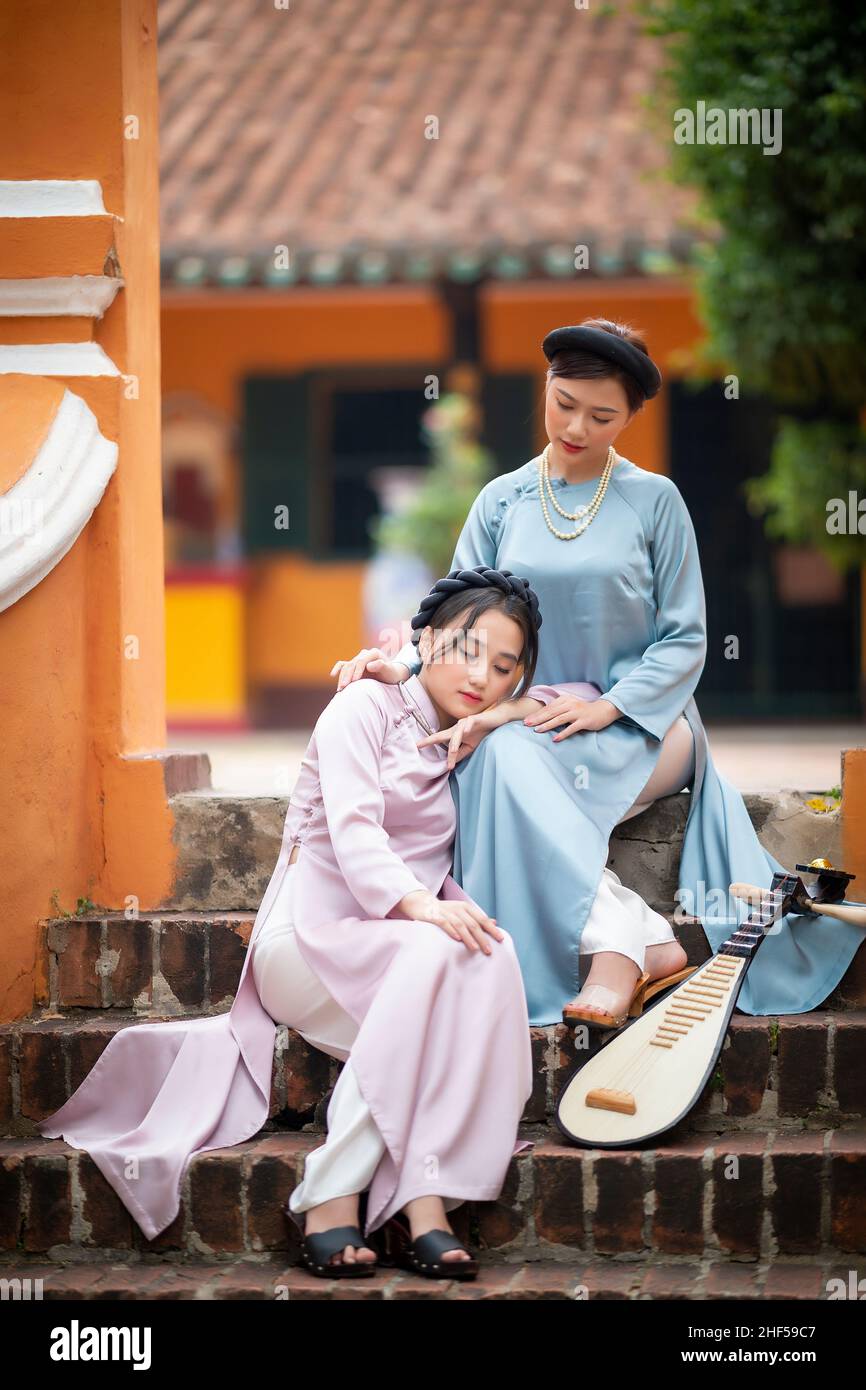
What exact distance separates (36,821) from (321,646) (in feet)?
20.4

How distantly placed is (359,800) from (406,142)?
7746mm

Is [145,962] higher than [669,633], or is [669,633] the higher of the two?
[669,633]

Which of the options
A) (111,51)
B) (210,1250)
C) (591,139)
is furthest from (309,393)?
(210,1250)

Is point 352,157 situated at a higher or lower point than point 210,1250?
higher

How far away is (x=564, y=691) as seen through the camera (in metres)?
3.92

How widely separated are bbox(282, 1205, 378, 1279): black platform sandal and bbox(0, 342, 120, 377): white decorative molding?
89.3 inches

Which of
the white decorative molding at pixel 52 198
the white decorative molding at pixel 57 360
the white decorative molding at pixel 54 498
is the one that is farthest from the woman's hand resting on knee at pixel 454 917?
the white decorative molding at pixel 52 198

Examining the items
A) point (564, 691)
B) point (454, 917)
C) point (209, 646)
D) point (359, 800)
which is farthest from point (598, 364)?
point (209, 646)

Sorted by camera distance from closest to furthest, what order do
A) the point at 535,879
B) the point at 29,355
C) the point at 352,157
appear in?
the point at 535,879 → the point at 29,355 → the point at 352,157

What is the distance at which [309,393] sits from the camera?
1013cm

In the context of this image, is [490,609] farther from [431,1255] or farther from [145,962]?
[431,1255]

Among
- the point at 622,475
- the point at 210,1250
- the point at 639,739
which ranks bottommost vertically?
the point at 210,1250

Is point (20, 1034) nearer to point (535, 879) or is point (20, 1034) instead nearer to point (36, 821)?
point (36, 821)

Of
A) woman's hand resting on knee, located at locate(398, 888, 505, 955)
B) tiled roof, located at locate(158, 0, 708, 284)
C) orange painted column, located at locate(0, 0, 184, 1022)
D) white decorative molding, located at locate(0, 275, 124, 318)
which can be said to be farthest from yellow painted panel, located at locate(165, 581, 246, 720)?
woman's hand resting on knee, located at locate(398, 888, 505, 955)
